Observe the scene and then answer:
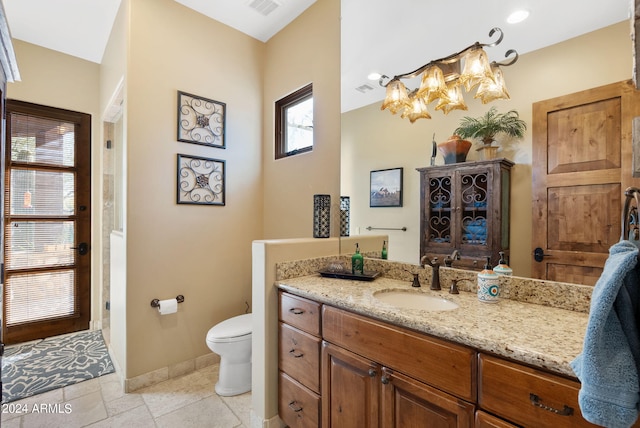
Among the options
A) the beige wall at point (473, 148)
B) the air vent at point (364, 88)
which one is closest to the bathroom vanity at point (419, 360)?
the beige wall at point (473, 148)

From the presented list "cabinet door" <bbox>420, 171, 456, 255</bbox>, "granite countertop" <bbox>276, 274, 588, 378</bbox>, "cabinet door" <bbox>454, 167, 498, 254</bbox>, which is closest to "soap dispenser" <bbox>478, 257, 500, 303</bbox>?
"granite countertop" <bbox>276, 274, 588, 378</bbox>

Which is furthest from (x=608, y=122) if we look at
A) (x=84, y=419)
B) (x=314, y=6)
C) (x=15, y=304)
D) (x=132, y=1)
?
(x=15, y=304)

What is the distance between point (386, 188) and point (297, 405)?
132 cm

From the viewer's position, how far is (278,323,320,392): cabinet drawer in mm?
1456

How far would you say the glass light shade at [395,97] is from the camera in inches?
65.8

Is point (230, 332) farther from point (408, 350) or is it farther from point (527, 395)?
point (527, 395)

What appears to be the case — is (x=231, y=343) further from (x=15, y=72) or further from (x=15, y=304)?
(x=15, y=304)

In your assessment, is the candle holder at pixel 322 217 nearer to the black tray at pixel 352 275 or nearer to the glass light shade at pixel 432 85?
the black tray at pixel 352 275

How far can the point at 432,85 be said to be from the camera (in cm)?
154

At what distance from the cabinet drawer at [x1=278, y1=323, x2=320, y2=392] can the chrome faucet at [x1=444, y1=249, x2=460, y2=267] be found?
0.77 metres

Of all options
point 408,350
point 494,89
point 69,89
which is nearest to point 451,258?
point 408,350

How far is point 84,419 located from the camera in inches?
71.9

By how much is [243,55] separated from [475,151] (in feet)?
7.73

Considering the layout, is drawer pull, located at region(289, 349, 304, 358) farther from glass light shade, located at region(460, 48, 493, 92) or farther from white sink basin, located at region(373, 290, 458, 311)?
glass light shade, located at region(460, 48, 493, 92)
